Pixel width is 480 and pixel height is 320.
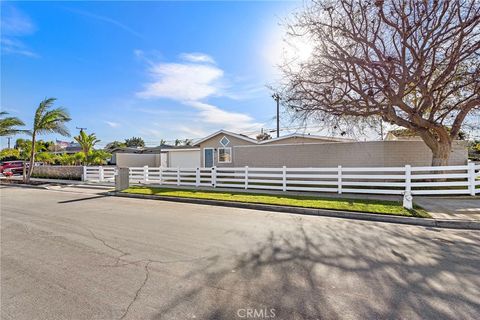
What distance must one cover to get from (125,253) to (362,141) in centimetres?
1323

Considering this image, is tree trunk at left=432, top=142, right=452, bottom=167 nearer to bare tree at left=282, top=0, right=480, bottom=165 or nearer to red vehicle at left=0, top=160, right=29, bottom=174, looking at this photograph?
bare tree at left=282, top=0, right=480, bottom=165

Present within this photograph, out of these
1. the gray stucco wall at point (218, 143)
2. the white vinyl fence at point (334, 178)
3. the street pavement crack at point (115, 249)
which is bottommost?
the street pavement crack at point (115, 249)

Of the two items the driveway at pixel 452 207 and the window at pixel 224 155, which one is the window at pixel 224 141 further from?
the driveway at pixel 452 207

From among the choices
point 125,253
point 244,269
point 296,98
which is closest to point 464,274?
point 244,269

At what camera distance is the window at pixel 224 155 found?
20178 mm

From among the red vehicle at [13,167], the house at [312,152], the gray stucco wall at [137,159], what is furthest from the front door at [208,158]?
the red vehicle at [13,167]

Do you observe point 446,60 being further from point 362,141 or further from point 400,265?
point 400,265

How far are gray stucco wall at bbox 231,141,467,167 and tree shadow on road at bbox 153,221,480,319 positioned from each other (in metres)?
9.30

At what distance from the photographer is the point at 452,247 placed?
4914 millimetres

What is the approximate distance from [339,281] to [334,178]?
10.8 metres

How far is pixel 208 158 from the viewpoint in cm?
2166

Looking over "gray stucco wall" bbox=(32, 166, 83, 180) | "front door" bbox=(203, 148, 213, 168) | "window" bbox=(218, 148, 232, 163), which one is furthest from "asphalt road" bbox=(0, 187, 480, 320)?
"gray stucco wall" bbox=(32, 166, 83, 180)

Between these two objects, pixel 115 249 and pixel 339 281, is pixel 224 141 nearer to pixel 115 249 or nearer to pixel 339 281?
pixel 115 249

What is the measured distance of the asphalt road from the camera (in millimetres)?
2865
